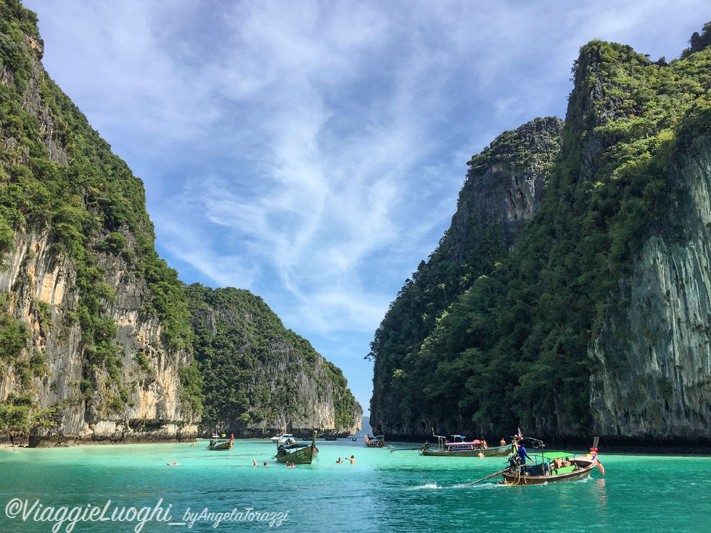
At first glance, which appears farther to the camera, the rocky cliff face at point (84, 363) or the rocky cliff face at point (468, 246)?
the rocky cliff face at point (468, 246)

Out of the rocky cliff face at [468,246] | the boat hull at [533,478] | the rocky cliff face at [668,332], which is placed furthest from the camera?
the rocky cliff face at [468,246]

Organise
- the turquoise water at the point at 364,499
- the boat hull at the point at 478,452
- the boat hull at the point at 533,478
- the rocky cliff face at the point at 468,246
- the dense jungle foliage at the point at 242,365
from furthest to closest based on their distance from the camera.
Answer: the dense jungle foliage at the point at 242,365 → the rocky cliff face at the point at 468,246 → the boat hull at the point at 478,452 → the boat hull at the point at 533,478 → the turquoise water at the point at 364,499

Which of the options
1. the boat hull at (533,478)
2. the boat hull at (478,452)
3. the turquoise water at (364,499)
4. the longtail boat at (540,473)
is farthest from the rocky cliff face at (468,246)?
the boat hull at (533,478)

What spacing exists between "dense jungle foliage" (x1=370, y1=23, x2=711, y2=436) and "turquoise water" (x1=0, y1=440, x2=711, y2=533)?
45.1 ft

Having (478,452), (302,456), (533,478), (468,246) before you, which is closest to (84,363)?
(302,456)

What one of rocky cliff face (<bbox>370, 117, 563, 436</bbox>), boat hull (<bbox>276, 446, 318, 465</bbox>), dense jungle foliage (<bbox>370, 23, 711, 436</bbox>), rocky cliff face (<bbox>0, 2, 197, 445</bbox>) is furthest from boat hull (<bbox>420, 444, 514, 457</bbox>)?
rocky cliff face (<bbox>0, 2, 197, 445</bbox>)

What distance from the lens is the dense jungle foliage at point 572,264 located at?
3838cm

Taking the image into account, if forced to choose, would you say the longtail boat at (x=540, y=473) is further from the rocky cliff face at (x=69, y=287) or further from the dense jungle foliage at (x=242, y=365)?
the dense jungle foliage at (x=242, y=365)

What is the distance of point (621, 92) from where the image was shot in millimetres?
52281

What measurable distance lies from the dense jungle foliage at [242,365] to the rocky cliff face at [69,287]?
31932 millimetres

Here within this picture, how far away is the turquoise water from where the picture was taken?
14516 millimetres

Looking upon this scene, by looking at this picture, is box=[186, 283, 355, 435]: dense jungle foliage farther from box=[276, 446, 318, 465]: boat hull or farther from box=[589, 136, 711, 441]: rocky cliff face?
box=[589, 136, 711, 441]: rocky cliff face

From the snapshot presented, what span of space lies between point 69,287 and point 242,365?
71.4m

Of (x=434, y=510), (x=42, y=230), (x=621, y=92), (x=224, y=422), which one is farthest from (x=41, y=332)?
(x=224, y=422)
